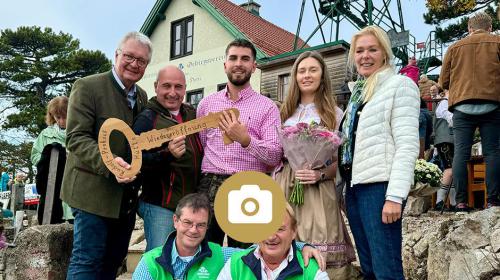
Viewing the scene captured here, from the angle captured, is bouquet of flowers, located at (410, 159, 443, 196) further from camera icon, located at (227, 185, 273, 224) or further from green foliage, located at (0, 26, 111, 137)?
green foliage, located at (0, 26, 111, 137)

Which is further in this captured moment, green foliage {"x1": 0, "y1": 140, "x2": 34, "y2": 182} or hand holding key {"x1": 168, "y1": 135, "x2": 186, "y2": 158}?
green foliage {"x1": 0, "y1": 140, "x2": 34, "y2": 182}

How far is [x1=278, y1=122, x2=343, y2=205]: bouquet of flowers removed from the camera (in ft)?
9.34

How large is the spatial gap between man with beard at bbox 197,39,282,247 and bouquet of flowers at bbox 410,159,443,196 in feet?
8.15

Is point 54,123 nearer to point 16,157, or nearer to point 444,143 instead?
point 444,143

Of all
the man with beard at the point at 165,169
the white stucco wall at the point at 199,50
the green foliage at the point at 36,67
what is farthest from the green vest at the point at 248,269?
the green foliage at the point at 36,67

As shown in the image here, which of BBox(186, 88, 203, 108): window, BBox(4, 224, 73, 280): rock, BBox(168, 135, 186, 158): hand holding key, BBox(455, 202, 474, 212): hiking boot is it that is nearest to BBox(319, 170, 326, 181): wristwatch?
BBox(168, 135, 186, 158): hand holding key

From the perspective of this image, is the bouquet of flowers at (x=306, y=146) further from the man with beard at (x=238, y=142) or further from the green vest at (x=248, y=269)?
the green vest at (x=248, y=269)

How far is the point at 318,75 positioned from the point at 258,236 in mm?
1773

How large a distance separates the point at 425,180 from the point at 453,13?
911 centimetres

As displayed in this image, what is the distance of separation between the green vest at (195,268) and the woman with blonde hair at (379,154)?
83 cm

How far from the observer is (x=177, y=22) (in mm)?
20281

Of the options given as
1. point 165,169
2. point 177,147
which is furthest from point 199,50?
point 177,147
